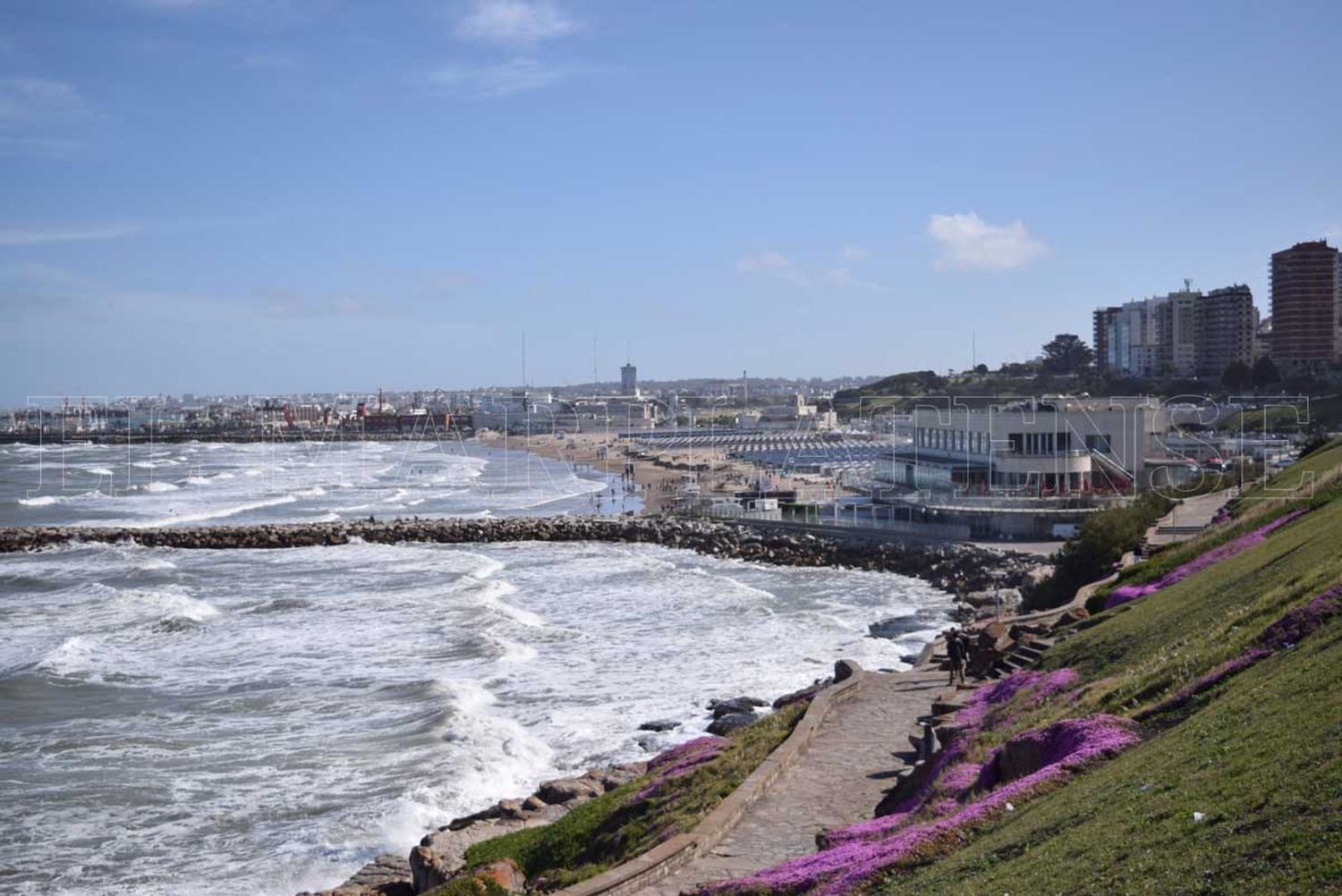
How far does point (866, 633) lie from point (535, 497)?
42.6 metres

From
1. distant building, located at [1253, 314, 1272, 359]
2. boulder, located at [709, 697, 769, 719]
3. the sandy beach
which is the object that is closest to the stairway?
boulder, located at [709, 697, 769, 719]

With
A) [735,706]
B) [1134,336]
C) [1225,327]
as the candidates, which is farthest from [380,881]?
[1134,336]

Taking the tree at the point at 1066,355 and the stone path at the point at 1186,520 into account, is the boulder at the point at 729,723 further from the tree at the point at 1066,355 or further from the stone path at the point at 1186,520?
the tree at the point at 1066,355

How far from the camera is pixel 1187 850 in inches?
230

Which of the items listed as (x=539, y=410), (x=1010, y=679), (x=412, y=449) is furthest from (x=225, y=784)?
(x=539, y=410)

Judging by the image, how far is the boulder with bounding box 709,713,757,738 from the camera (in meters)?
17.1

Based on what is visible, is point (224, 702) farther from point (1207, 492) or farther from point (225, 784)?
point (1207, 492)

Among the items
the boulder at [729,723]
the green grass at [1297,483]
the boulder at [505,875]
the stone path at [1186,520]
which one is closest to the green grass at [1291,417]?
the stone path at [1186,520]

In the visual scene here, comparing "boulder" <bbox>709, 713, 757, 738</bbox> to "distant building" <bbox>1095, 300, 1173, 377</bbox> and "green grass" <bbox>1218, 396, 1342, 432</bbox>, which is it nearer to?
"green grass" <bbox>1218, 396, 1342, 432</bbox>

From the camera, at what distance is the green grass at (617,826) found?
420 inches

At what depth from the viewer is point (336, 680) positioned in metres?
22.5

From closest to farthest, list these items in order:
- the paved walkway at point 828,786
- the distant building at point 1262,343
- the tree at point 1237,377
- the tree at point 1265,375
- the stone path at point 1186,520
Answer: the paved walkway at point 828,786 → the stone path at point 1186,520 → the tree at point 1265,375 → the tree at point 1237,377 → the distant building at point 1262,343

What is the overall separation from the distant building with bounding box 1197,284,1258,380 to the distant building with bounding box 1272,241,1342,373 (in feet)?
19.4

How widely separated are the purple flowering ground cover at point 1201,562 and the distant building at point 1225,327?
3534 inches
